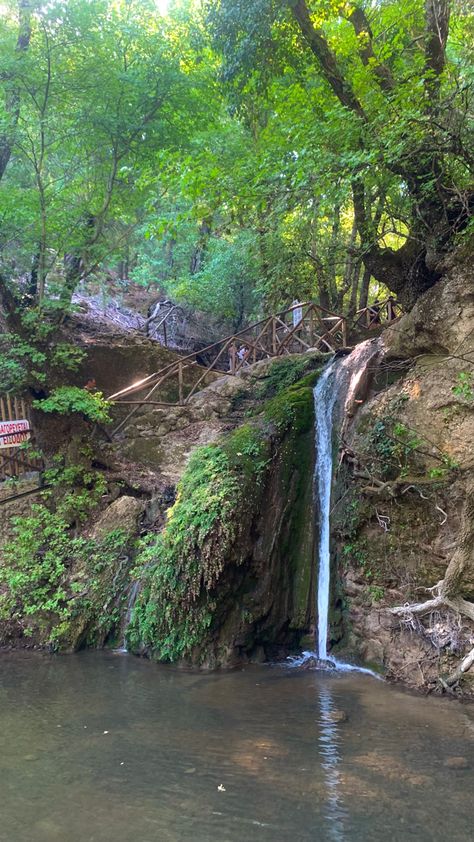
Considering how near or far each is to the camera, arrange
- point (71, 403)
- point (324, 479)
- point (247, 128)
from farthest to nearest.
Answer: point (247, 128) < point (71, 403) < point (324, 479)

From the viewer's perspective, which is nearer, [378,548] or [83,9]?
[378,548]

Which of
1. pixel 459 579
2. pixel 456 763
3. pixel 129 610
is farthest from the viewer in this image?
pixel 129 610

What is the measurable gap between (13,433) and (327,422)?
18.5ft

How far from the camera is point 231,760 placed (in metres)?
4.61

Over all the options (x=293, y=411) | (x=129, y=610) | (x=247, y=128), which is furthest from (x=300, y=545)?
(x=247, y=128)


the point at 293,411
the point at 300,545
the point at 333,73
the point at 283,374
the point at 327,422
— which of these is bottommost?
the point at 300,545

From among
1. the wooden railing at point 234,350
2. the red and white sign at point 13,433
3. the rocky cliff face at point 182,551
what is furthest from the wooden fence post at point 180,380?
the red and white sign at point 13,433

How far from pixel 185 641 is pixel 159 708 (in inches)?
57.1

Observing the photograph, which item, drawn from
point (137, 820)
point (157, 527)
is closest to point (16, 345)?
point (157, 527)

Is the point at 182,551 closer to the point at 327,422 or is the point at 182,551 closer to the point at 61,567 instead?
the point at 61,567

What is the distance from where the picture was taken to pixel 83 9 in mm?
9016

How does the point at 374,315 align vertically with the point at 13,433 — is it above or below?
above

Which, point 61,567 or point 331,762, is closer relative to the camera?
point 331,762

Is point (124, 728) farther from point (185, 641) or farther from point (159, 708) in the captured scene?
point (185, 641)
